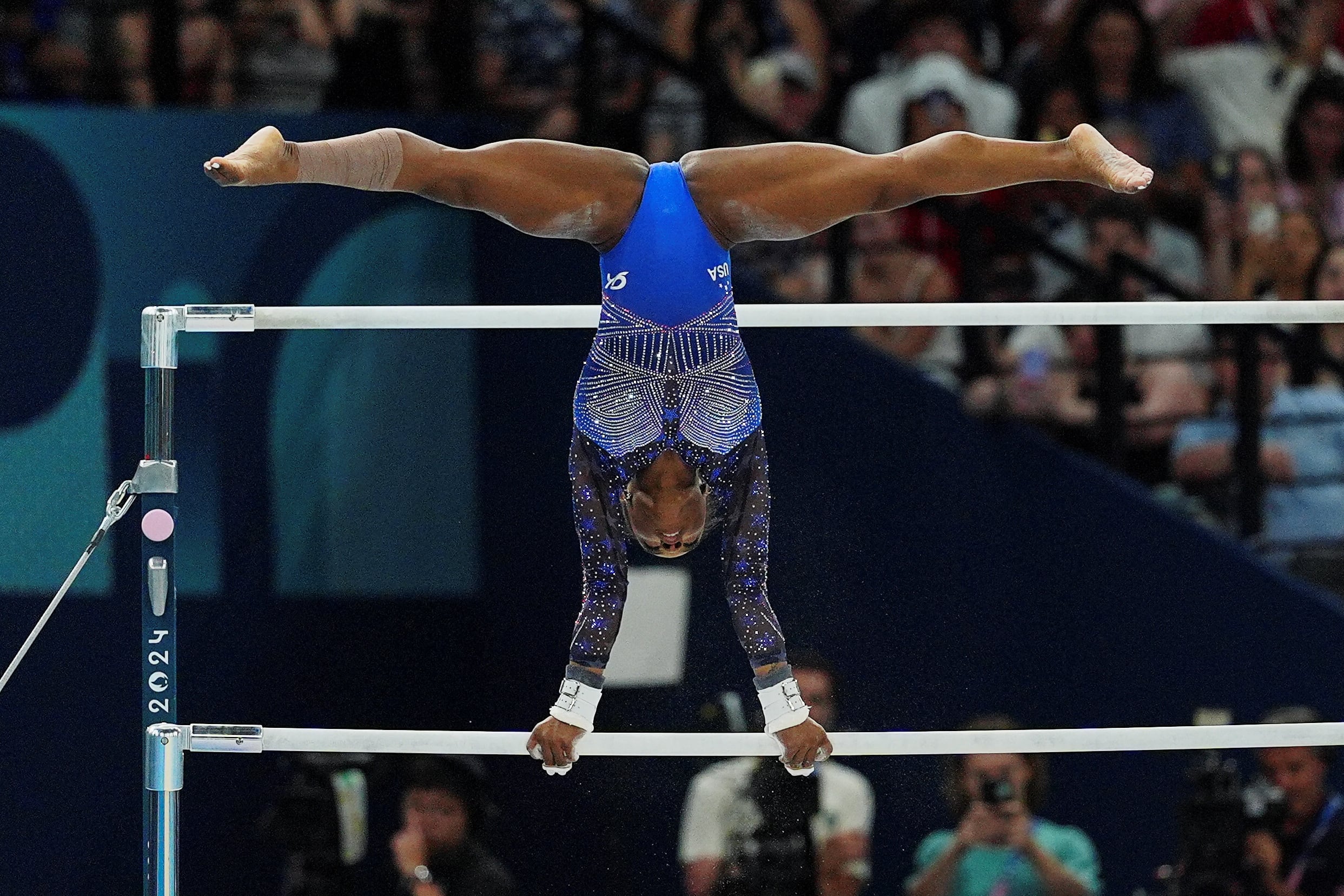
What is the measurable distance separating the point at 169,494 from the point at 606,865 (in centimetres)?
162

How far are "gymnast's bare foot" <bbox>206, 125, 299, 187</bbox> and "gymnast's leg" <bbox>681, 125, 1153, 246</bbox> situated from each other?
0.86 metres

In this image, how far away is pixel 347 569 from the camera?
5098mm

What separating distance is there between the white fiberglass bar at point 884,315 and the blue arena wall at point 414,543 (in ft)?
3.05

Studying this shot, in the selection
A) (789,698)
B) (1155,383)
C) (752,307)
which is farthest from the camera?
(1155,383)

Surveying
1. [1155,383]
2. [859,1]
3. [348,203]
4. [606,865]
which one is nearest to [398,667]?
[606,865]

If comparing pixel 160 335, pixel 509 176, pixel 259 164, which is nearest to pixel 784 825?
pixel 509 176

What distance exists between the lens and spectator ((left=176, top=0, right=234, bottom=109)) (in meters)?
5.39

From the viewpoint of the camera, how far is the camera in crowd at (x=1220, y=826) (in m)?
4.87

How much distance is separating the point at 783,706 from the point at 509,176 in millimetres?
1205

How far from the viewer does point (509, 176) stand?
3465 mm

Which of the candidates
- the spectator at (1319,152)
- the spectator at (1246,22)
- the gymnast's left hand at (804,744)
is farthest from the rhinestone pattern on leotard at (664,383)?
the spectator at (1246,22)

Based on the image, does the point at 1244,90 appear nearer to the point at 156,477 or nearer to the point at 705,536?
the point at 705,536

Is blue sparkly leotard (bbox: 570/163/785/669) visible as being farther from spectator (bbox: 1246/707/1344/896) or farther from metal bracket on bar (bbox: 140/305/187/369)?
spectator (bbox: 1246/707/1344/896)

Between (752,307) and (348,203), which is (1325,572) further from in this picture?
(348,203)
